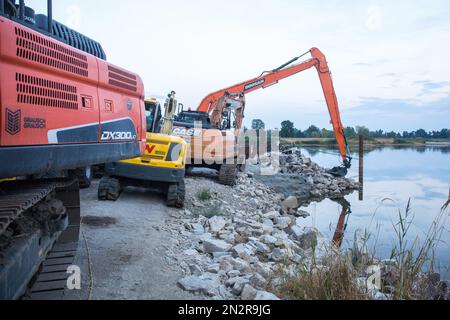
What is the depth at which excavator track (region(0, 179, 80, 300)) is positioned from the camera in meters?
2.94

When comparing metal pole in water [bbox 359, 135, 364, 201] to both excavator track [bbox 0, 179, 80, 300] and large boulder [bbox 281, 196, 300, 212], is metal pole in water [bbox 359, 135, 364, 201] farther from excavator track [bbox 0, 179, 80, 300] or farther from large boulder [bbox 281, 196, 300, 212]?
excavator track [bbox 0, 179, 80, 300]

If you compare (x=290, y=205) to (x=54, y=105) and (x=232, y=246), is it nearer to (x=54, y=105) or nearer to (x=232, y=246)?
(x=232, y=246)

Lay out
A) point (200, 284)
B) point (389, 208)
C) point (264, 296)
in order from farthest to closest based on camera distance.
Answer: point (389, 208) < point (200, 284) < point (264, 296)

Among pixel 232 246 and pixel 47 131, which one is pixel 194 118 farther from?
pixel 47 131

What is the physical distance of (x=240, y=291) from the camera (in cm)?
423

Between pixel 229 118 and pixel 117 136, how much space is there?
422 inches

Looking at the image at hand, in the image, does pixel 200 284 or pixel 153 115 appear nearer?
pixel 200 284

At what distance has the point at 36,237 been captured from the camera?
3523 mm

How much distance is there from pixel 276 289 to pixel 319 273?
0.45 meters

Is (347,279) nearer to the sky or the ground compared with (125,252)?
nearer to the sky

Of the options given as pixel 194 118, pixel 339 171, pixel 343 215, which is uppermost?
pixel 194 118

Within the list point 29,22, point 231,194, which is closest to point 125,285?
point 29,22

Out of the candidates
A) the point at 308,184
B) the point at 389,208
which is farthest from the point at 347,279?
the point at 308,184

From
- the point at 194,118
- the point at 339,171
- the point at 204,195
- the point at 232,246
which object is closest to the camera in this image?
the point at 232,246
